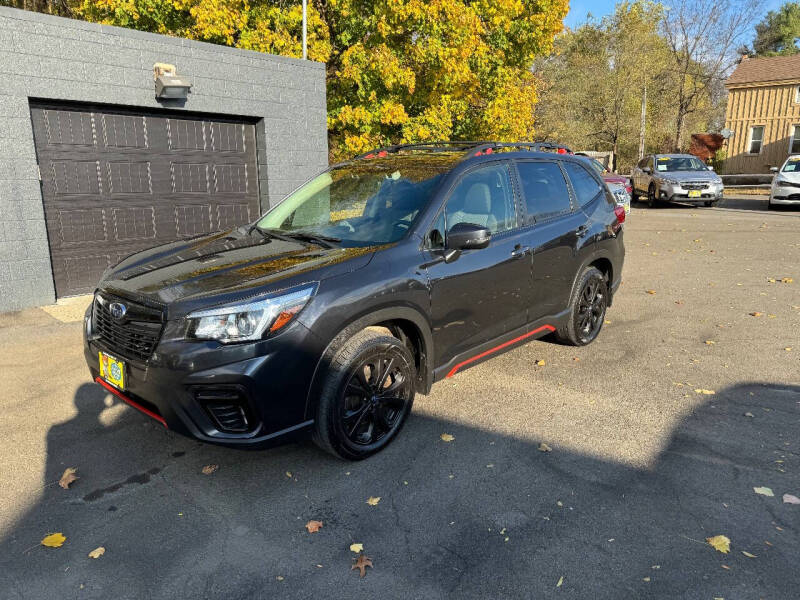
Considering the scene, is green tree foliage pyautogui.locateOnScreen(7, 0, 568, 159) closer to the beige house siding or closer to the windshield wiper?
the windshield wiper

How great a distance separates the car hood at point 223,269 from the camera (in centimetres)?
306

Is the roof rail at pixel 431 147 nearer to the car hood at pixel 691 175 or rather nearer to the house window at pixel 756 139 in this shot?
the car hood at pixel 691 175

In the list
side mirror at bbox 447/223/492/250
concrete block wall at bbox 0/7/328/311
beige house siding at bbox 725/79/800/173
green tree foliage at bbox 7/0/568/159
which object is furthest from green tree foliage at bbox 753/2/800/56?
side mirror at bbox 447/223/492/250

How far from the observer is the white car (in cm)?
1797

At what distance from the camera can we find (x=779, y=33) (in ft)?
181

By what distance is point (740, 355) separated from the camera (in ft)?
17.7

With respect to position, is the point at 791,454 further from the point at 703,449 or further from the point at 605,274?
the point at 605,274

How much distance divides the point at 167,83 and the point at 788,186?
18260 millimetres

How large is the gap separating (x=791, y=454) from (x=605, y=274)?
253 centimetres

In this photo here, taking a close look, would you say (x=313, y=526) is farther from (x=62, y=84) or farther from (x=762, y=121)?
(x=762, y=121)

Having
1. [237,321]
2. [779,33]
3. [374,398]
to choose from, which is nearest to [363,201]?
[374,398]

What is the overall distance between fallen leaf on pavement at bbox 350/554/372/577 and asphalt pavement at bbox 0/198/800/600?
0.09 feet

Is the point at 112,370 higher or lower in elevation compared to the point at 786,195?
lower

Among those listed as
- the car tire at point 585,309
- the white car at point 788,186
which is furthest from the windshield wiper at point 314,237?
the white car at point 788,186
